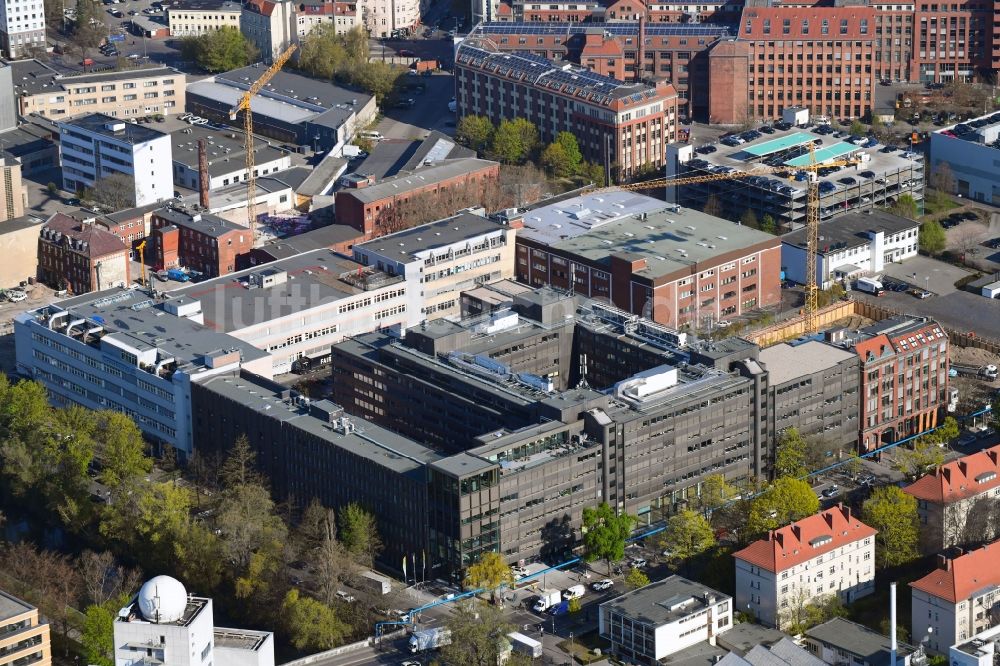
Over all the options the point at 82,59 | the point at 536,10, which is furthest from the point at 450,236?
the point at 82,59

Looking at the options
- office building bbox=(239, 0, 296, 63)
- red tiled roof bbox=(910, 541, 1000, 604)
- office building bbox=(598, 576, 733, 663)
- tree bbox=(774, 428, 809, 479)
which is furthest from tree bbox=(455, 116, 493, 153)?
red tiled roof bbox=(910, 541, 1000, 604)

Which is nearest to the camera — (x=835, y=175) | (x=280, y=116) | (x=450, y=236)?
(x=450, y=236)

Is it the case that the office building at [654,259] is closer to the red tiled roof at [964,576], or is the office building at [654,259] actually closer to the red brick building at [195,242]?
the red brick building at [195,242]

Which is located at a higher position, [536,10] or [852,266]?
[536,10]

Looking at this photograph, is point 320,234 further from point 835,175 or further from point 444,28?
point 444,28

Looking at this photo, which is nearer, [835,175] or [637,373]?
[637,373]

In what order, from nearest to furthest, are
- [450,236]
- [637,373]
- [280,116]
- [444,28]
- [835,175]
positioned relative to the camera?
[637,373], [450,236], [835,175], [280,116], [444,28]

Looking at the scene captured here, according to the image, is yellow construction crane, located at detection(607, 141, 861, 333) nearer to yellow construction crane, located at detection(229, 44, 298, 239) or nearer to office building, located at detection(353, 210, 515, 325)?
office building, located at detection(353, 210, 515, 325)
